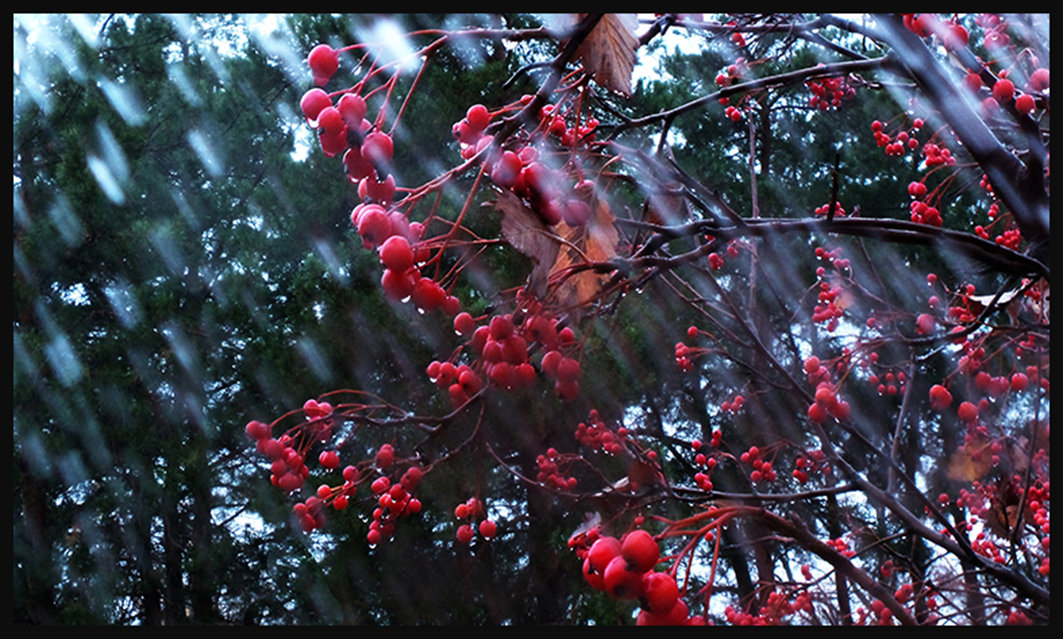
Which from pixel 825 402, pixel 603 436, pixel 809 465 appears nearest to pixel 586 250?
pixel 825 402

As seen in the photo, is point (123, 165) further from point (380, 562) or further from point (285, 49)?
point (380, 562)

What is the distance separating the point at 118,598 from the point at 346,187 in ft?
4.40

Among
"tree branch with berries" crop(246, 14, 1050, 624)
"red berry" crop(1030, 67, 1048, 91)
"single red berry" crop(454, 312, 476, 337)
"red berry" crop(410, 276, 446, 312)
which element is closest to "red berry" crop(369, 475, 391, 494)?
"tree branch with berries" crop(246, 14, 1050, 624)

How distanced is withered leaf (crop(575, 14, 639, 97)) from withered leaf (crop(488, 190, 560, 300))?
60 millimetres

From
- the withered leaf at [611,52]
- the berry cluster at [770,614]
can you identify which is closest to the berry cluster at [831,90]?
the berry cluster at [770,614]

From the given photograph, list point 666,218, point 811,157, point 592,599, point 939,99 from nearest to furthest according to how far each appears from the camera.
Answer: point 939,99, point 666,218, point 592,599, point 811,157

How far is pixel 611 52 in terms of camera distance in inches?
11.5

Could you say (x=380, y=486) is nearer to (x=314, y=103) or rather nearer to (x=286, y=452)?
(x=286, y=452)

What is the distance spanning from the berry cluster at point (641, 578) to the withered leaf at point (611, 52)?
0.18 m

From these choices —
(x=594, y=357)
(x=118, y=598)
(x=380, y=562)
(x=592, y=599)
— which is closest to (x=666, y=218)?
(x=594, y=357)

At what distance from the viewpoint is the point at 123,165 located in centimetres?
228

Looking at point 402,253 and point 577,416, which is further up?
point 577,416

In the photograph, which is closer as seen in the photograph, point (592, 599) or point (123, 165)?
point (592, 599)

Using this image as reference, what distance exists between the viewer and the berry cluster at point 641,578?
273mm
